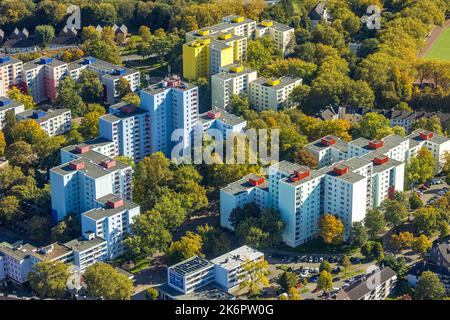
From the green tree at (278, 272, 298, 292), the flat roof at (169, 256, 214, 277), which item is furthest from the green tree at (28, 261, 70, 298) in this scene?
the green tree at (278, 272, 298, 292)

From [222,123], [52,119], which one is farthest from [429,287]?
[52,119]

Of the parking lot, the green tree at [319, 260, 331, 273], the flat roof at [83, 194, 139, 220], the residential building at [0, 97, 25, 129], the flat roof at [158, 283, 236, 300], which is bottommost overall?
the parking lot

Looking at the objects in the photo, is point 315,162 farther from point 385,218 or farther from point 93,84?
point 93,84

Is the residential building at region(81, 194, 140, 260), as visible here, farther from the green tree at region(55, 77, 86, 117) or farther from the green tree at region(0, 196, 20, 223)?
the green tree at region(55, 77, 86, 117)

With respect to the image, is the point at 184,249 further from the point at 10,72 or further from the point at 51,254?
the point at 10,72

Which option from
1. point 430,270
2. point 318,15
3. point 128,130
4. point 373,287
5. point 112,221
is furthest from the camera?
point 318,15

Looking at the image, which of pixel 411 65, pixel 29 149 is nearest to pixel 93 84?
pixel 29 149
